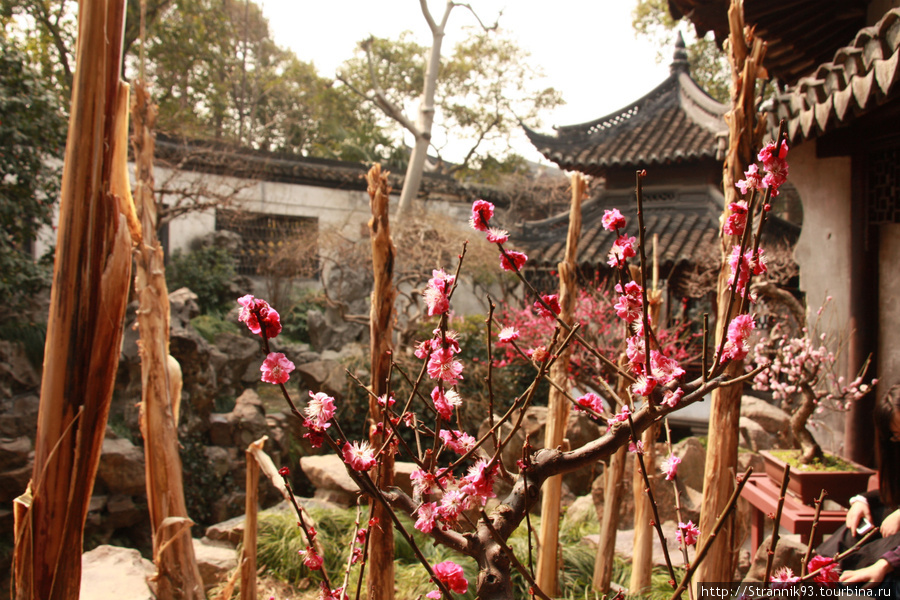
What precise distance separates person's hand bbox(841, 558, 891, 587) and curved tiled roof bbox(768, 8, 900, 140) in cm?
164

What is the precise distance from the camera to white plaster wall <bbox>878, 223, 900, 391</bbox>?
11.8 feet

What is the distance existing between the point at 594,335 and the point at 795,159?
2466 mm

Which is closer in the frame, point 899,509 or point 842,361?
point 899,509

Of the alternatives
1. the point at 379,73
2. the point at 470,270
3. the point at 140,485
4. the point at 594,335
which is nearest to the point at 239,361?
the point at 140,485

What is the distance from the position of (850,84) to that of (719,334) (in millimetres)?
1590

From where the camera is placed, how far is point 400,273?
8.20 meters

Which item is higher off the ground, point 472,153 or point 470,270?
point 472,153

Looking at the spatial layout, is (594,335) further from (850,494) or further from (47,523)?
(47,523)

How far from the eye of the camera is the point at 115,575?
3551mm

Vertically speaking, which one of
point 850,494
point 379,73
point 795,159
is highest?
point 379,73

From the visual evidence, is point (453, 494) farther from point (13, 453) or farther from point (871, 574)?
point (13, 453)

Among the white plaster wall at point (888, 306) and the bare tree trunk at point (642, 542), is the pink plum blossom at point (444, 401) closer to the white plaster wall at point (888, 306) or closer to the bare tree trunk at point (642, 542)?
the bare tree trunk at point (642, 542)

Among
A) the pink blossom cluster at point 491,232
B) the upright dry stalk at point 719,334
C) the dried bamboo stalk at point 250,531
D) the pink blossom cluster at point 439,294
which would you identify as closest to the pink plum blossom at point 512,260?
the pink blossom cluster at point 491,232

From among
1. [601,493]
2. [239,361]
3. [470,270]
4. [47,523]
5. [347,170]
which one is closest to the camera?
[47,523]
